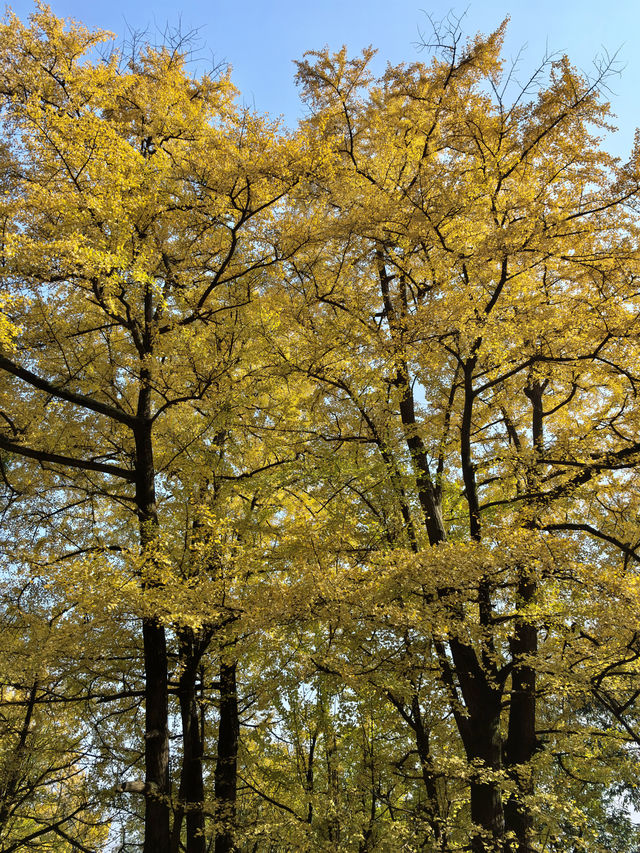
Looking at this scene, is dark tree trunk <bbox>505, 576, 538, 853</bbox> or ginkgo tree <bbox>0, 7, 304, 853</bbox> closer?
ginkgo tree <bbox>0, 7, 304, 853</bbox>

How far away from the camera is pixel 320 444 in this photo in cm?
757

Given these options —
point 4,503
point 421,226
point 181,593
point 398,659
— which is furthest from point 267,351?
point 4,503

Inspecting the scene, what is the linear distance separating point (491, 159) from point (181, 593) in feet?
17.5

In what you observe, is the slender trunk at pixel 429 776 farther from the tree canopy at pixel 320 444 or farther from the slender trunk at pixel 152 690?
the slender trunk at pixel 152 690

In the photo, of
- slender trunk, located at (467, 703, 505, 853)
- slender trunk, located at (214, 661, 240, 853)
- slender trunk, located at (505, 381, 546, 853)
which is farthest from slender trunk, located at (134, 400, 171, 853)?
slender trunk, located at (505, 381, 546, 853)

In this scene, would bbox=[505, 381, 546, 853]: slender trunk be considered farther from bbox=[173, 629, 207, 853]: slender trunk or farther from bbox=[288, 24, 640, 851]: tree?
bbox=[173, 629, 207, 853]: slender trunk

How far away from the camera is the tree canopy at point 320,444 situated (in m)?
5.59

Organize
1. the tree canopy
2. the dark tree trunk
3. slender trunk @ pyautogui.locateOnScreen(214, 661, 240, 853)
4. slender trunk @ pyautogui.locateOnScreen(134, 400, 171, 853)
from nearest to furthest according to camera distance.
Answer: the tree canopy, slender trunk @ pyautogui.locateOnScreen(134, 400, 171, 853), the dark tree trunk, slender trunk @ pyautogui.locateOnScreen(214, 661, 240, 853)

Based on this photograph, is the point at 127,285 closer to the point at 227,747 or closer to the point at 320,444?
the point at 320,444

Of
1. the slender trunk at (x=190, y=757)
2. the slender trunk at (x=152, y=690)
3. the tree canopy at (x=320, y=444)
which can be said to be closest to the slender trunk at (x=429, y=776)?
the tree canopy at (x=320, y=444)

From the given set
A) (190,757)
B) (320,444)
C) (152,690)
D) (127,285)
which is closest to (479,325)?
(320,444)

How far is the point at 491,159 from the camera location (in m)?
5.96

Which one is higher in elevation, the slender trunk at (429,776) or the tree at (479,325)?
the tree at (479,325)

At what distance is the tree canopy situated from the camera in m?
5.59
